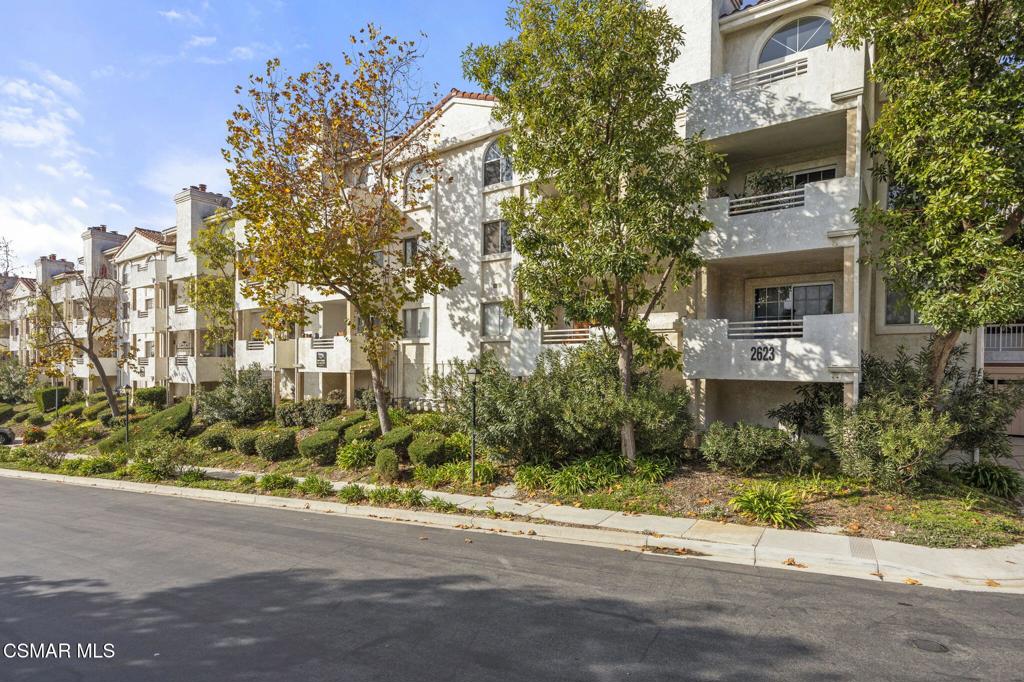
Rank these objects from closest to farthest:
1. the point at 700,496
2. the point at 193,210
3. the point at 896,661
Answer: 1. the point at 896,661
2. the point at 700,496
3. the point at 193,210

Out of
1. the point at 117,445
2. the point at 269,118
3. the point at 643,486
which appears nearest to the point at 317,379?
the point at 117,445

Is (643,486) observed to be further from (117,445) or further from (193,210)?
(193,210)

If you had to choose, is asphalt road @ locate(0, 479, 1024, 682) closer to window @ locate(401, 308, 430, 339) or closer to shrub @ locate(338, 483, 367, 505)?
shrub @ locate(338, 483, 367, 505)

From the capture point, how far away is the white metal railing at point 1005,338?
21500 millimetres

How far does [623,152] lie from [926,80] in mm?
5682

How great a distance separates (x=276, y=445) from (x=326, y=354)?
5705 millimetres

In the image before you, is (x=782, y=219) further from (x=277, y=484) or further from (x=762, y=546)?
(x=277, y=484)

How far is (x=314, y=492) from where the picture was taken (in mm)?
14016

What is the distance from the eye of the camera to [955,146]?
32.2 feet

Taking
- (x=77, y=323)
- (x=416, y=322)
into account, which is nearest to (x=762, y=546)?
(x=416, y=322)

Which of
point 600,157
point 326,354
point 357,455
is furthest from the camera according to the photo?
point 326,354

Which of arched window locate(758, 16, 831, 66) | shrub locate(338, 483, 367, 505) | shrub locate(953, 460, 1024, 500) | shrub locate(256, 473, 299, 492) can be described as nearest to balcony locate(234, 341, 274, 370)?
shrub locate(256, 473, 299, 492)

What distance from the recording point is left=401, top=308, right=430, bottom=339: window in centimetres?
2200

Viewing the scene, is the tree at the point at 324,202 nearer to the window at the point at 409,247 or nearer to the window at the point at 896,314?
the window at the point at 409,247
